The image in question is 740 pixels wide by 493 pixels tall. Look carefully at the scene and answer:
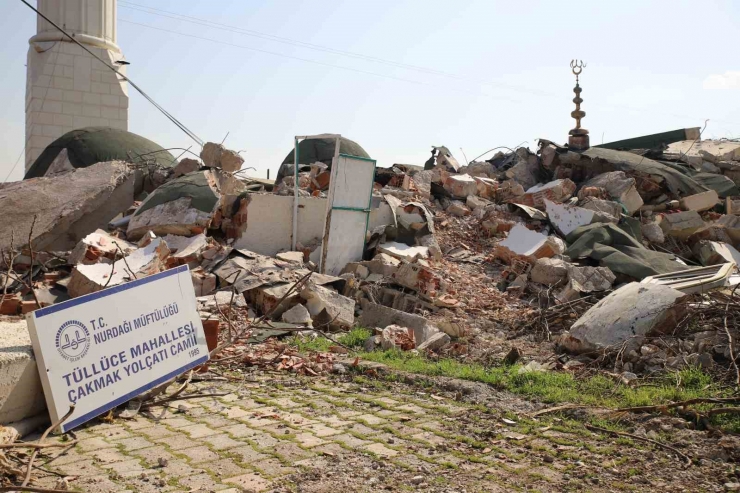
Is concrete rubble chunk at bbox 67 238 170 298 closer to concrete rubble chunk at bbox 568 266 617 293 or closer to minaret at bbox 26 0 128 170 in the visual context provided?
concrete rubble chunk at bbox 568 266 617 293

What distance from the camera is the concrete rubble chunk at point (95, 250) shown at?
9.68 metres

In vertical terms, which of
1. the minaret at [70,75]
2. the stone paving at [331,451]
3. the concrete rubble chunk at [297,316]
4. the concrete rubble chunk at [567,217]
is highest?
the minaret at [70,75]

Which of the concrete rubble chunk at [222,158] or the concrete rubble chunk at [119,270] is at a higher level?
the concrete rubble chunk at [222,158]

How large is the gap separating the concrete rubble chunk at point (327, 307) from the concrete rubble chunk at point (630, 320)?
2.79m

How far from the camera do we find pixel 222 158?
1264cm

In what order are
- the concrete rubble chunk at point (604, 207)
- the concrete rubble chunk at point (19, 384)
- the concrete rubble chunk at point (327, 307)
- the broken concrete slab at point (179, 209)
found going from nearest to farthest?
the concrete rubble chunk at point (19, 384)
the concrete rubble chunk at point (327, 307)
the broken concrete slab at point (179, 209)
the concrete rubble chunk at point (604, 207)

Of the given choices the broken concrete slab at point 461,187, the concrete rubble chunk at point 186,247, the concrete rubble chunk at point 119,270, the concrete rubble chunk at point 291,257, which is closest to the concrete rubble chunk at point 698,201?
the broken concrete slab at point 461,187

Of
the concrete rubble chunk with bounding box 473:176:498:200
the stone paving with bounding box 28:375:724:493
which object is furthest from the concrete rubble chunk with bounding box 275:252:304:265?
the concrete rubble chunk with bounding box 473:176:498:200

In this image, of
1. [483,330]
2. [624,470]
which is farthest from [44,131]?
[624,470]

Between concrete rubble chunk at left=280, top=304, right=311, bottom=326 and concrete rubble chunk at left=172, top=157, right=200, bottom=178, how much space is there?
5360 mm

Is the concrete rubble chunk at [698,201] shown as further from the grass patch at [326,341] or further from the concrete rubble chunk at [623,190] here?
the grass patch at [326,341]

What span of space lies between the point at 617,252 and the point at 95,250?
25.6ft

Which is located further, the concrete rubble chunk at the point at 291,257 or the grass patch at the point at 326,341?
the concrete rubble chunk at the point at 291,257

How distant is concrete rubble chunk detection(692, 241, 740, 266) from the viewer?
11.4 metres
